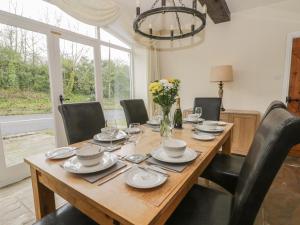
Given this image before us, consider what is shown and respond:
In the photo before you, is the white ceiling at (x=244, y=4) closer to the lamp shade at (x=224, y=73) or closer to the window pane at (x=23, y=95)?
the lamp shade at (x=224, y=73)

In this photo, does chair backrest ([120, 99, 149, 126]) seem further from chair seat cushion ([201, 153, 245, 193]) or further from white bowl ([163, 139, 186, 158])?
white bowl ([163, 139, 186, 158])

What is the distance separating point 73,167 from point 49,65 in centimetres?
203

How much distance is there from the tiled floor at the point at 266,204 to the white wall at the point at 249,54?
5.08 ft

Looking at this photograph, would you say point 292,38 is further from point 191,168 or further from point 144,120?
point 191,168

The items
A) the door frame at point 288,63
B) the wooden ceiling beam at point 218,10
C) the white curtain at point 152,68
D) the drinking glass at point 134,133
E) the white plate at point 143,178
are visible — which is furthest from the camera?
the white curtain at point 152,68

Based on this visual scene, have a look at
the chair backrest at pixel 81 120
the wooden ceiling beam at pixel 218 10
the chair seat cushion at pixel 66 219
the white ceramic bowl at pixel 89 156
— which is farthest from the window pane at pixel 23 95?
the wooden ceiling beam at pixel 218 10

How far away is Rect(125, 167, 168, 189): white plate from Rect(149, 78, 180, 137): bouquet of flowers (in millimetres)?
601

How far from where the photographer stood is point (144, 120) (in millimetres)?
2508

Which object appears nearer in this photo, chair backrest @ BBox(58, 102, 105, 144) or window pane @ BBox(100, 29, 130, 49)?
chair backrest @ BBox(58, 102, 105, 144)

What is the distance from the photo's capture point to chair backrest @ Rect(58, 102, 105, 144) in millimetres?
1603

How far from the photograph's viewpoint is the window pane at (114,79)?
11.1 feet

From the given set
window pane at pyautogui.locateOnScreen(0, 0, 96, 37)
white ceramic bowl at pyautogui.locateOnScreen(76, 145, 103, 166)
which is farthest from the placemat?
window pane at pyautogui.locateOnScreen(0, 0, 96, 37)

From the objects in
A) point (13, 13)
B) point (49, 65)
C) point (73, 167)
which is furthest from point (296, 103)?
point (13, 13)

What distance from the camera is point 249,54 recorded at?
327cm
